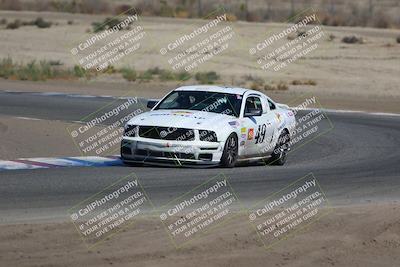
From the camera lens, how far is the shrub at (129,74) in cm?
3940

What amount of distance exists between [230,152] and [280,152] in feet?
6.59

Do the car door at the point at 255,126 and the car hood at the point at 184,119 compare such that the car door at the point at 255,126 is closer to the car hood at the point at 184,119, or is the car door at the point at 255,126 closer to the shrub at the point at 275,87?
the car hood at the point at 184,119

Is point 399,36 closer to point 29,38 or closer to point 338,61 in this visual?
point 338,61

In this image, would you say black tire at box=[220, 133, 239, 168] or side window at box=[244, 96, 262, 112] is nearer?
black tire at box=[220, 133, 239, 168]

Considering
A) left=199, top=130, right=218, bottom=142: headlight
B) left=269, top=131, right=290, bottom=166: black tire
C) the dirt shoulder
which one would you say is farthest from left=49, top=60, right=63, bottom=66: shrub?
left=199, top=130, right=218, bottom=142: headlight

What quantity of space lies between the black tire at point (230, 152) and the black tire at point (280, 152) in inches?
62.2

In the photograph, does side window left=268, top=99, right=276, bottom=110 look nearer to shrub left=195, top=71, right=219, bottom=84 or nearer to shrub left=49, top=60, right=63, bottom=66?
shrub left=195, top=71, right=219, bottom=84

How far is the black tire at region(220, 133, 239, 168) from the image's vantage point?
17719mm

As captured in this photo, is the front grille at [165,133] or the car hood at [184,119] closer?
the front grille at [165,133]

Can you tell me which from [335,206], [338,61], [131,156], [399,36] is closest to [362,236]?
[335,206]

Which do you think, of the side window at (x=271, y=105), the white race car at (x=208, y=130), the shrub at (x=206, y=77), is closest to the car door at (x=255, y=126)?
the white race car at (x=208, y=130)

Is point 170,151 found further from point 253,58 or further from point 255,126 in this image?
point 253,58

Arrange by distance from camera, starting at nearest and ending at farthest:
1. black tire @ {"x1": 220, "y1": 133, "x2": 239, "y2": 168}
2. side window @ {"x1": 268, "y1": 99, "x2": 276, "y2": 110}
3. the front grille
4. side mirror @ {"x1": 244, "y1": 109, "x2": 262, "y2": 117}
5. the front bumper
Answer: the front bumper → the front grille → black tire @ {"x1": 220, "y1": 133, "x2": 239, "y2": 168} → side mirror @ {"x1": 244, "y1": 109, "x2": 262, "y2": 117} → side window @ {"x1": 268, "y1": 99, "x2": 276, "y2": 110}

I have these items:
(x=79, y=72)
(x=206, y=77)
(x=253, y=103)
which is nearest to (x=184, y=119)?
(x=253, y=103)
